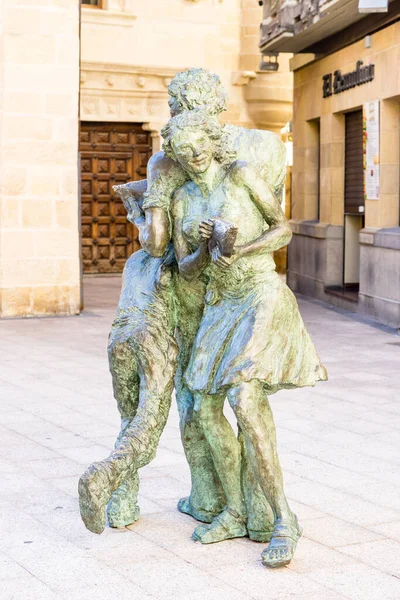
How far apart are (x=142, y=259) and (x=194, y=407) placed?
73 cm

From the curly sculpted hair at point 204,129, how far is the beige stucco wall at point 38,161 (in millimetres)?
10474

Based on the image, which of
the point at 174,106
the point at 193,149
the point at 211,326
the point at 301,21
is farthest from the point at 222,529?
the point at 301,21

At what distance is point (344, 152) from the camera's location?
1783 centimetres

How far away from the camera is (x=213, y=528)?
17.0ft

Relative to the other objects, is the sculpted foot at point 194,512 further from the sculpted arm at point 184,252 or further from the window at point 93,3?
the window at point 93,3

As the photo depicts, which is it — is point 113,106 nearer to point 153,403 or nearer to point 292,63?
point 292,63

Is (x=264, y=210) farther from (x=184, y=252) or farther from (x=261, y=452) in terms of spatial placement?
(x=261, y=452)

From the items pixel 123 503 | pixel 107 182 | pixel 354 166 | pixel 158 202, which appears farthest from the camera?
pixel 107 182

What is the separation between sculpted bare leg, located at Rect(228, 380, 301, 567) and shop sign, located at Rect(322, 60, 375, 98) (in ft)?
37.4

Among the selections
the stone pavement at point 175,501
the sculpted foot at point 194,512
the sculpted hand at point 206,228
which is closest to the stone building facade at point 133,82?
the stone pavement at point 175,501

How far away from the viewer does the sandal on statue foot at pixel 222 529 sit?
5.15 m

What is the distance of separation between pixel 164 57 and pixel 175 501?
56.5 feet

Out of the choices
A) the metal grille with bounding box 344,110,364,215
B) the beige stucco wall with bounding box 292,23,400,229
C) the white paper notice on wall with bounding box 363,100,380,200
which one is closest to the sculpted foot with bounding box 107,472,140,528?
the beige stucco wall with bounding box 292,23,400,229

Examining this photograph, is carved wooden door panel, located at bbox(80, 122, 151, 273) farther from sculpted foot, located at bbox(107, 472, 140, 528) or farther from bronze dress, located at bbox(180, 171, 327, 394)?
bronze dress, located at bbox(180, 171, 327, 394)
